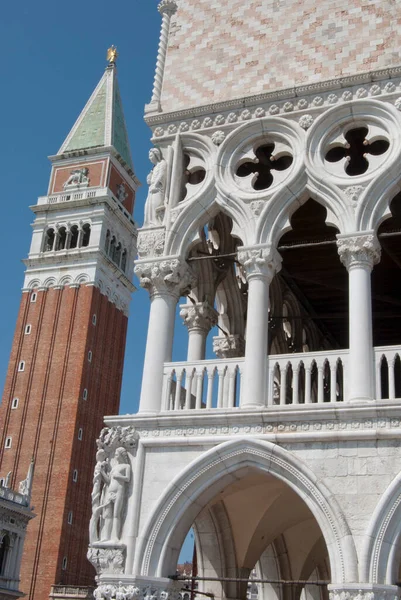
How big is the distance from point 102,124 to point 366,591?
7051 centimetres

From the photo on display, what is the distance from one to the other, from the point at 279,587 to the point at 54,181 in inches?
2423

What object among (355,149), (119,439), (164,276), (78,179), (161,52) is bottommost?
(119,439)

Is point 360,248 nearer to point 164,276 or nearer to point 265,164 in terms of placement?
point 265,164

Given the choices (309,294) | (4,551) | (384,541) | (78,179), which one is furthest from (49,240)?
(384,541)

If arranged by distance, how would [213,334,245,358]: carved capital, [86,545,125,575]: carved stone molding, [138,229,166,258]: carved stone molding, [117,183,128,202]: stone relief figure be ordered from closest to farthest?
[86,545,125,575]: carved stone molding, [138,229,166,258]: carved stone molding, [213,334,245,358]: carved capital, [117,183,128,202]: stone relief figure

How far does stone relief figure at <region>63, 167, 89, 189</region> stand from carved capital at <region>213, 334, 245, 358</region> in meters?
58.2

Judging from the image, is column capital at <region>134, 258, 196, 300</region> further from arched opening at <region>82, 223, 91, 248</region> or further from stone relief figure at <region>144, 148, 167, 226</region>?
arched opening at <region>82, 223, 91, 248</region>

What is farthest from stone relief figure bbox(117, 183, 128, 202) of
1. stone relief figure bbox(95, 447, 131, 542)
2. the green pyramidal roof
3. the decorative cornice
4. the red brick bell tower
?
stone relief figure bbox(95, 447, 131, 542)

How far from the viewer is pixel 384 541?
432 inches

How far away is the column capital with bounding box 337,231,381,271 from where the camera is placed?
12828 mm

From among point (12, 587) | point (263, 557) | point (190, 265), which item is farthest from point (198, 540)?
point (12, 587)

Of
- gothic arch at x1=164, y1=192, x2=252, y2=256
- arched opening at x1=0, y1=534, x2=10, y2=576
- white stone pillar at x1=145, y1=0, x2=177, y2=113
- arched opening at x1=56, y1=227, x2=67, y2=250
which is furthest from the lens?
arched opening at x1=56, y1=227, x2=67, y2=250

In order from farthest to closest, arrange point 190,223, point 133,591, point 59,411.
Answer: point 59,411 < point 190,223 < point 133,591

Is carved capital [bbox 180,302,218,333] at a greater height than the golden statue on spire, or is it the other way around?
the golden statue on spire
